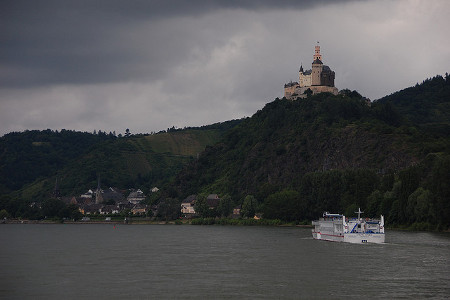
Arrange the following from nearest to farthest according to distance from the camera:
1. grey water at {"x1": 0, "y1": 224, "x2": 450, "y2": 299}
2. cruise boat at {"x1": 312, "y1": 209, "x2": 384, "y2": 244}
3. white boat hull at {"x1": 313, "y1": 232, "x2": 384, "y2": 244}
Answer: grey water at {"x1": 0, "y1": 224, "x2": 450, "y2": 299} < white boat hull at {"x1": 313, "y1": 232, "x2": 384, "y2": 244} < cruise boat at {"x1": 312, "y1": 209, "x2": 384, "y2": 244}

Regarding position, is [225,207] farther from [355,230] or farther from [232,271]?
[232,271]

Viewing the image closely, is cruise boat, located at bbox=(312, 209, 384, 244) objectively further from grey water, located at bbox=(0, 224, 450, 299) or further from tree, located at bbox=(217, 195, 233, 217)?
tree, located at bbox=(217, 195, 233, 217)

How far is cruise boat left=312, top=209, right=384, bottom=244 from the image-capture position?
99625mm

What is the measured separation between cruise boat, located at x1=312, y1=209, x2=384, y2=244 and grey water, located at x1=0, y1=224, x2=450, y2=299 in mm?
2486

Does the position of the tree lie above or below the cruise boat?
above

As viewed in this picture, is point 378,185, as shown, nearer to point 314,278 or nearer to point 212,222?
point 212,222

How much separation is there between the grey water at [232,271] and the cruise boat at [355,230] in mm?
2486

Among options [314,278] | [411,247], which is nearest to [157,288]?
[314,278]

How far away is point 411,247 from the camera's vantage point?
8781cm

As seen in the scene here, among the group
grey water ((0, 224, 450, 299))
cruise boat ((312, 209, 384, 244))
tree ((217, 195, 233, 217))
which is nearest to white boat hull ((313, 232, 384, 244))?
cruise boat ((312, 209, 384, 244))

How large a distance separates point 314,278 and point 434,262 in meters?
17.3

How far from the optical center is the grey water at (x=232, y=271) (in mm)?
53834

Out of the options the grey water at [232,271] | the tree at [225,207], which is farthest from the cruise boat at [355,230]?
the tree at [225,207]

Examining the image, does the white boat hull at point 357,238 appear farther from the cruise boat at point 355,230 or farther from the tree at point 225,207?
the tree at point 225,207
